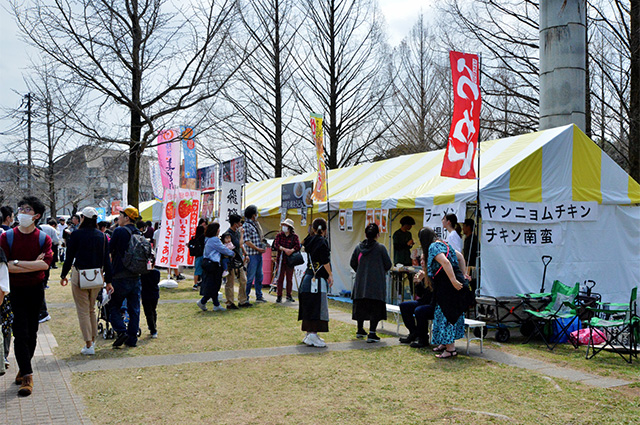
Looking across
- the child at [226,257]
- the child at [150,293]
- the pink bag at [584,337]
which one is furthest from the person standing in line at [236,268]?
the pink bag at [584,337]

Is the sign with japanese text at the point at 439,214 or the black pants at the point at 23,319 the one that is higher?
the sign with japanese text at the point at 439,214

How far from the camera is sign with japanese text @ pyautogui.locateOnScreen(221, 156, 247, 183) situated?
15258 millimetres

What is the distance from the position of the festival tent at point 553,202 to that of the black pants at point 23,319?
6981 mm

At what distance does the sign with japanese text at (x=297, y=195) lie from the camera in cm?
1373

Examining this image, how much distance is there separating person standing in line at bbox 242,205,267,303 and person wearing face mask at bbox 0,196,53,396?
20.9 feet

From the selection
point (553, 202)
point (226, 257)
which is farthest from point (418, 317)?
point (226, 257)

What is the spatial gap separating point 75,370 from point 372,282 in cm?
405

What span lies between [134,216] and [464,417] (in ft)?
16.7

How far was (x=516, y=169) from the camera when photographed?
9.99m

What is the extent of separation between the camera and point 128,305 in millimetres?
7637

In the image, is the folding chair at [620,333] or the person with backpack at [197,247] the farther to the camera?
the person with backpack at [197,247]

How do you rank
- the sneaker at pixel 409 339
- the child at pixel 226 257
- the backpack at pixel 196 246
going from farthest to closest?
the backpack at pixel 196 246
the child at pixel 226 257
the sneaker at pixel 409 339

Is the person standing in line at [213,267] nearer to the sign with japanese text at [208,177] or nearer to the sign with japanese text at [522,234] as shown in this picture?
the sign with japanese text at [522,234]

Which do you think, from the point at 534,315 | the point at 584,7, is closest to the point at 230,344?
the point at 534,315
